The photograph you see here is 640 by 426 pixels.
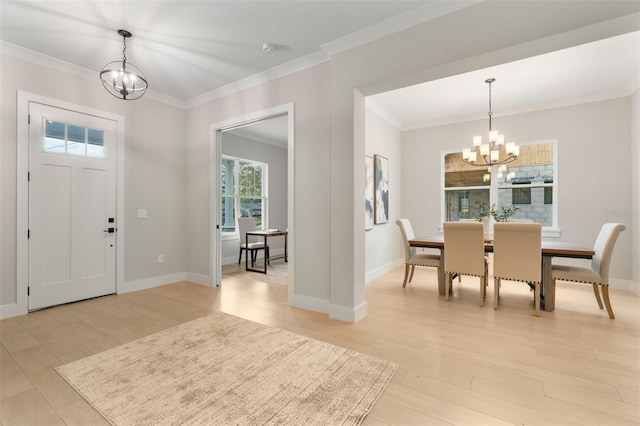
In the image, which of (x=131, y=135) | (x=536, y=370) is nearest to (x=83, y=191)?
(x=131, y=135)

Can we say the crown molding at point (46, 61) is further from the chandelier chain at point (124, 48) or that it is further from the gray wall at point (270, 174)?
the gray wall at point (270, 174)

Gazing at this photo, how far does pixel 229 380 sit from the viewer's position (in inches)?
72.6

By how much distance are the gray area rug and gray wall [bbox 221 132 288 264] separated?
3727 millimetres

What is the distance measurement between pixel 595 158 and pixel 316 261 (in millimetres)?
4521

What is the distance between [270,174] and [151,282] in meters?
3.81

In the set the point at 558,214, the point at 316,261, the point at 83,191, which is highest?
the point at 83,191

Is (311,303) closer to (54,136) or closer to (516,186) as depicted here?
(54,136)

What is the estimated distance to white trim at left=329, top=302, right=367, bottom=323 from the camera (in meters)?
2.83

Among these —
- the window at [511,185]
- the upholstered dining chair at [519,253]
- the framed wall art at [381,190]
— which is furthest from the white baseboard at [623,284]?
the framed wall art at [381,190]

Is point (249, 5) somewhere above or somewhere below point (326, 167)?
above

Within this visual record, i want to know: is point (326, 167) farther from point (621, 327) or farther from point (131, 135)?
point (621, 327)

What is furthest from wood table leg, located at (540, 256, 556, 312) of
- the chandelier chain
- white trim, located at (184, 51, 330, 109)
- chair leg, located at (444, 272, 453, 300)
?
the chandelier chain

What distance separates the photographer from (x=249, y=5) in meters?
2.34

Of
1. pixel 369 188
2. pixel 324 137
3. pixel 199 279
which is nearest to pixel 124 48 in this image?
pixel 324 137
